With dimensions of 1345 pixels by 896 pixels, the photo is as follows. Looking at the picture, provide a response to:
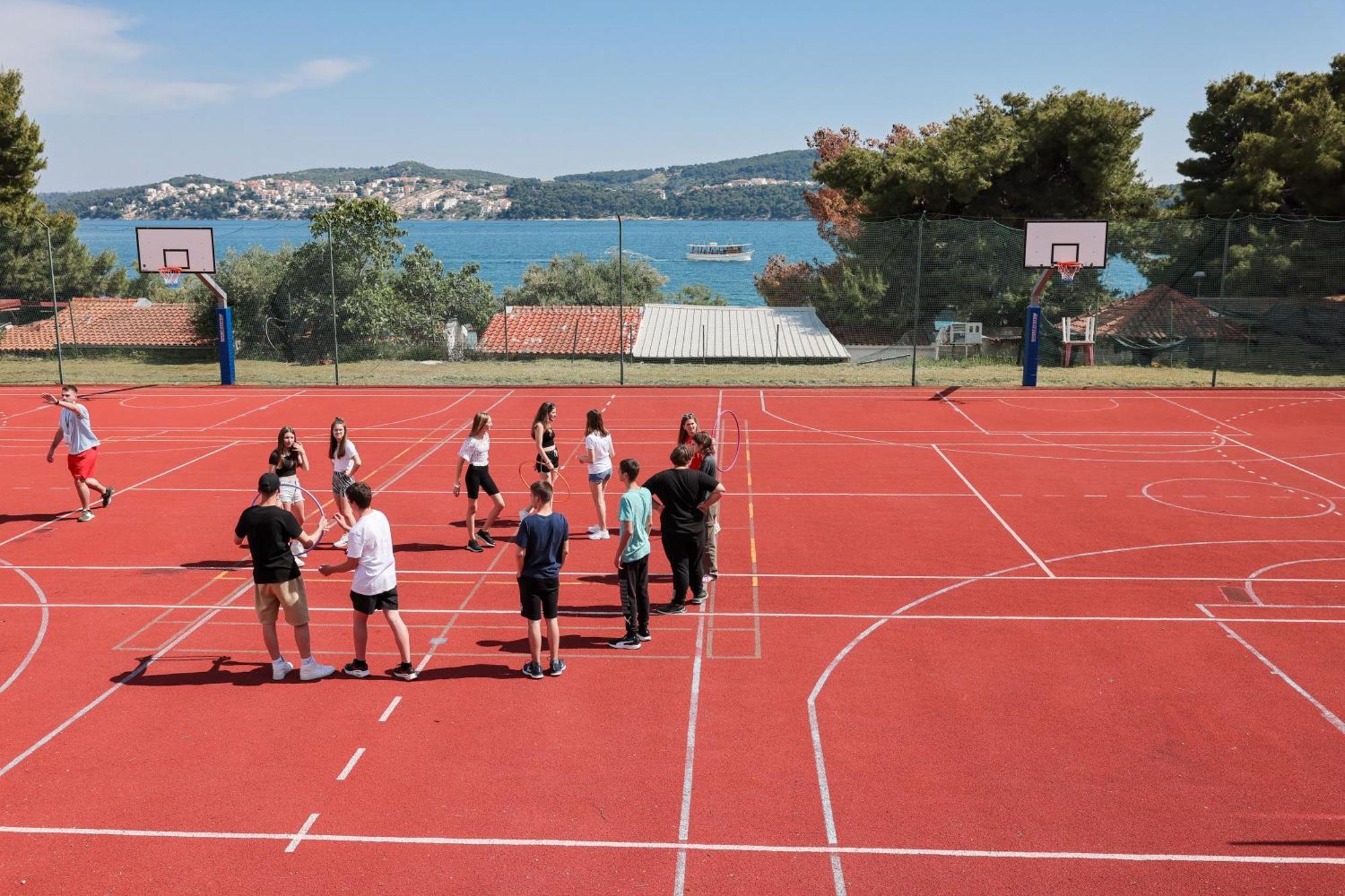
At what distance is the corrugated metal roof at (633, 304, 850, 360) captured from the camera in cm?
3497

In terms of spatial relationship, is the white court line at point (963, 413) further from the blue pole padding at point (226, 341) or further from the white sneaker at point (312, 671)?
the blue pole padding at point (226, 341)

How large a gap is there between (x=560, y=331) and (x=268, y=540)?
3119 cm

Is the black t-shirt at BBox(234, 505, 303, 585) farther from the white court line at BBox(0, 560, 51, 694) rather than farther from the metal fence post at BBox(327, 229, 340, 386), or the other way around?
the metal fence post at BBox(327, 229, 340, 386)

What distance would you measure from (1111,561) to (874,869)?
26.6 ft

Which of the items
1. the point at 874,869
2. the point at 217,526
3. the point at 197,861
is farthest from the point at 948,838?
the point at 217,526

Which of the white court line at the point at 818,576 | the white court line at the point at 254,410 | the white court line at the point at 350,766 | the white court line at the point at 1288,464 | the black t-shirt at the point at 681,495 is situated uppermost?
the black t-shirt at the point at 681,495

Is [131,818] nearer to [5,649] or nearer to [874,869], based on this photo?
[5,649]

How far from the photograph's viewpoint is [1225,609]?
12320 millimetres

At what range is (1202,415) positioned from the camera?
82.5 feet

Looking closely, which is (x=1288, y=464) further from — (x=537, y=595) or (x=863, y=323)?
(x=537, y=595)

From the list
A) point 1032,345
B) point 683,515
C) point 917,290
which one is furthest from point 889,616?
point 917,290

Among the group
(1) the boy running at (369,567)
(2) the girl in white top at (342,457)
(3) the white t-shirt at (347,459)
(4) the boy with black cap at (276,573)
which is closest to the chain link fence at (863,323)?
(2) the girl in white top at (342,457)

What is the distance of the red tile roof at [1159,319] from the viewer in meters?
32.1

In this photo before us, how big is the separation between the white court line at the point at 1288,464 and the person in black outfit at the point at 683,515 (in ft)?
39.8
